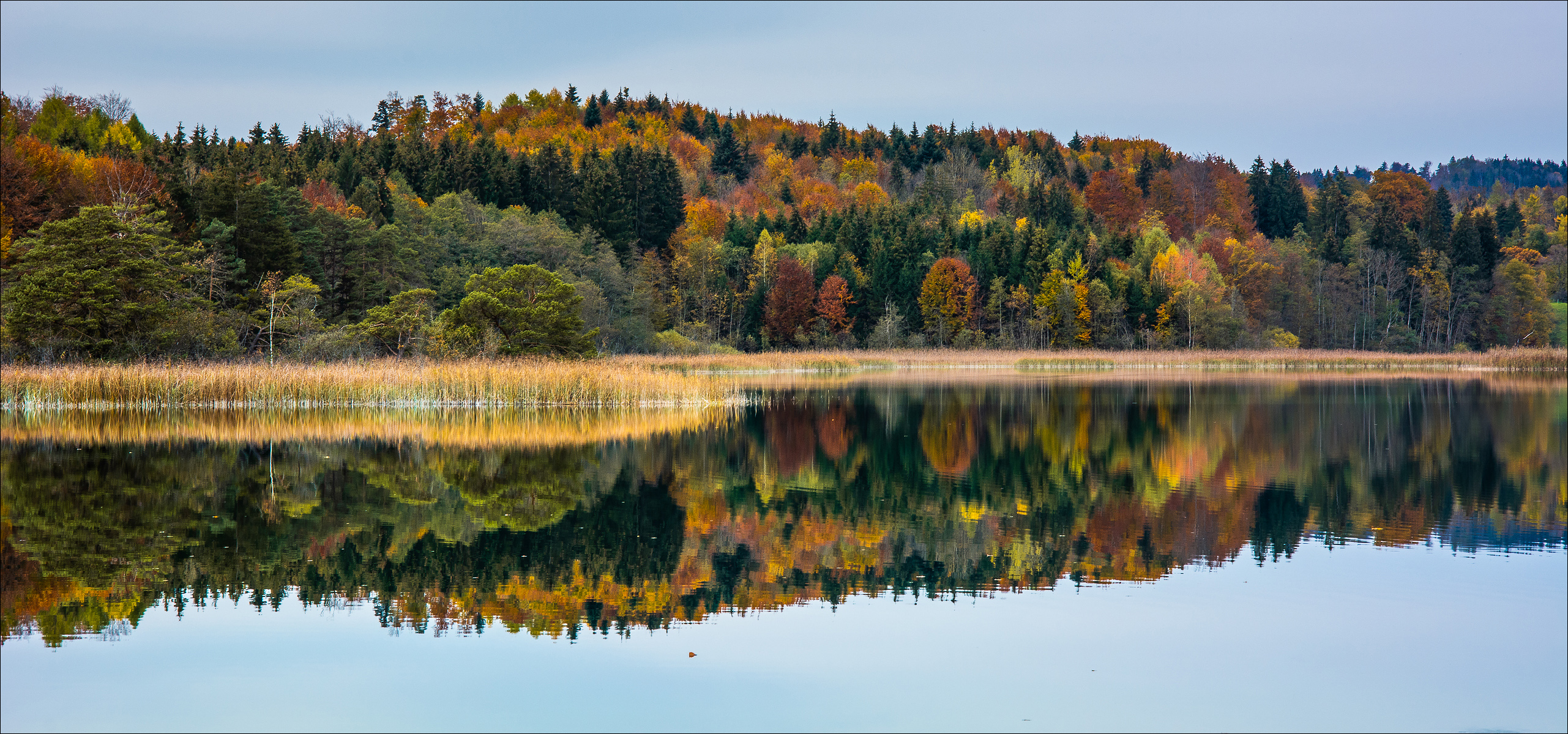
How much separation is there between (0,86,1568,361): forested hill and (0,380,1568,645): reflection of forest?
42.7 ft

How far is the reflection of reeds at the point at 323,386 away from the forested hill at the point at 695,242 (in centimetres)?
503

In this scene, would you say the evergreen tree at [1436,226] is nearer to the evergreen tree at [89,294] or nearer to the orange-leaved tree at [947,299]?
the orange-leaved tree at [947,299]

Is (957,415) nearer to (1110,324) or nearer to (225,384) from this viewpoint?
(225,384)

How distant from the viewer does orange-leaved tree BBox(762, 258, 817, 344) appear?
70.6 metres

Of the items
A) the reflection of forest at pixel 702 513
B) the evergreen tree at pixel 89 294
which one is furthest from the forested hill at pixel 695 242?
the reflection of forest at pixel 702 513

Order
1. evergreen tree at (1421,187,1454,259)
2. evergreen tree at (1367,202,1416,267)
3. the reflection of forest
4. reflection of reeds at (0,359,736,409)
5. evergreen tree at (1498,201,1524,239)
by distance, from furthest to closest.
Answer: evergreen tree at (1498,201,1524,239), evergreen tree at (1421,187,1454,259), evergreen tree at (1367,202,1416,267), reflection of reeds at (0,359,736,409), the reflection of forest

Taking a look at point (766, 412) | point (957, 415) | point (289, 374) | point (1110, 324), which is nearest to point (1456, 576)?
point (957, 415)

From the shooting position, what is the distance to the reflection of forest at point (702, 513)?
8469 millimetres

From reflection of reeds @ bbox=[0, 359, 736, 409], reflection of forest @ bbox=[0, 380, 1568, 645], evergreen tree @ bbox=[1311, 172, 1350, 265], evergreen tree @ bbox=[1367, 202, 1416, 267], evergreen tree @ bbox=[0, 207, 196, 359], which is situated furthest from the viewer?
evergreen tree @ bbox=[1311, 172, 1350, 265]

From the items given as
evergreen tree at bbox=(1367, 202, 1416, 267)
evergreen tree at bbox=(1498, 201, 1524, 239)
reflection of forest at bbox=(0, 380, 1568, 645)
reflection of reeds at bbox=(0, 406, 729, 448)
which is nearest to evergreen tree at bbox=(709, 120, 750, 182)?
evergreen tree at bbox=(1367, 202, 1416, 267)

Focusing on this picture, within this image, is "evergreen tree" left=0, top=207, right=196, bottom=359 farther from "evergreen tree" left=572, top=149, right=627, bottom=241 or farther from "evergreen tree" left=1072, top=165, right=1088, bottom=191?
"evergreen tree" left=1072, top=165, right=1088, bottom=191

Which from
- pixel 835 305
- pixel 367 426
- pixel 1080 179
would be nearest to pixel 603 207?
pixel 835 305

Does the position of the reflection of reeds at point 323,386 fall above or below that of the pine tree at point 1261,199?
below

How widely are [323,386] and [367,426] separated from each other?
4.86m
